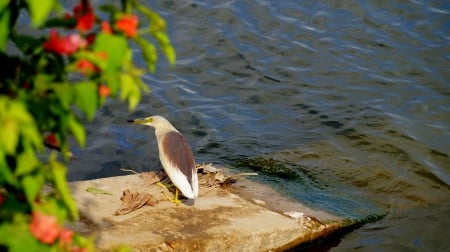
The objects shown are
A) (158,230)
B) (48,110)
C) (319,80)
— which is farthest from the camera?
(319,80)

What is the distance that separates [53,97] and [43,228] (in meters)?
0.42

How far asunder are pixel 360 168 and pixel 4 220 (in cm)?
621

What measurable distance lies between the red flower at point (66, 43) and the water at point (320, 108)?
4.61 m

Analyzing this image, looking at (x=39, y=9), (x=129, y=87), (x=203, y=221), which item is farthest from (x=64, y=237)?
(x=203, y=221)

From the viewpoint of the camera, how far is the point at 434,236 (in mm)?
7188

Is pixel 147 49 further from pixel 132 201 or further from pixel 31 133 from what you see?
pixel 132 201

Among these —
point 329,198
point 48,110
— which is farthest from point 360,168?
point 48,110

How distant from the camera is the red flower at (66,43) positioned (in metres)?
2.43

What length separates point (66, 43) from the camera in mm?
2436

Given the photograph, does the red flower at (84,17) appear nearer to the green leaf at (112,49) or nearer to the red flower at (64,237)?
the green leaf at (112,49)

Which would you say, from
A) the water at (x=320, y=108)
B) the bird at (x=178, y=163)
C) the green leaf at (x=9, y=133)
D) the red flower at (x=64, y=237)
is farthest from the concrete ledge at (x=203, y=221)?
the green leaf at (x=9, y=133)

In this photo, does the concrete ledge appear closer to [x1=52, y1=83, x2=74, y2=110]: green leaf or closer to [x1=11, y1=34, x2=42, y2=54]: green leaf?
[x1=11, y1=34, x2=42, y2=54]: green leaf

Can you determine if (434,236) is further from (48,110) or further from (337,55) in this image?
(48,110)

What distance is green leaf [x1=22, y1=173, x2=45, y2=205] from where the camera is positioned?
237 centimetres
